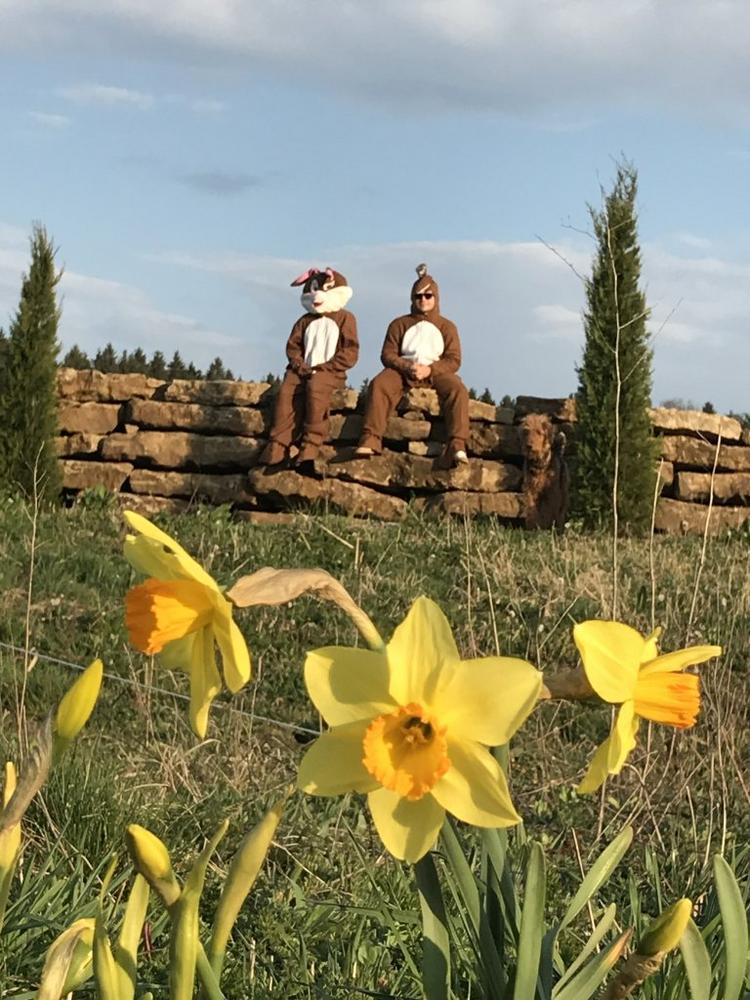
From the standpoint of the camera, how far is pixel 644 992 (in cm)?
128

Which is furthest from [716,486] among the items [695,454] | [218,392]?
[218,392]

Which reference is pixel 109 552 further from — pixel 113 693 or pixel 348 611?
pixel 348 611

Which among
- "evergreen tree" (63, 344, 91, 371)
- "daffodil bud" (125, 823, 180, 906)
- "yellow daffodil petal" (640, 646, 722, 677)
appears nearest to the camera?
Answer: "daffodil bud" (125, 823, 180, 906)

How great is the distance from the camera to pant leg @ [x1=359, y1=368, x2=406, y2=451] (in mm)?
9109

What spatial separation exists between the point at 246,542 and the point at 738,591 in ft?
9.66

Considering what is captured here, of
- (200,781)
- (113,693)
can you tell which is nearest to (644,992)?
(200,781)

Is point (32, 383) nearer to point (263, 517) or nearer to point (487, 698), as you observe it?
point (263, 517)

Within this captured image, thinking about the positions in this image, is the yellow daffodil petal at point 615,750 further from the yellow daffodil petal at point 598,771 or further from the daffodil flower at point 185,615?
the daffodil flower at point 185,615

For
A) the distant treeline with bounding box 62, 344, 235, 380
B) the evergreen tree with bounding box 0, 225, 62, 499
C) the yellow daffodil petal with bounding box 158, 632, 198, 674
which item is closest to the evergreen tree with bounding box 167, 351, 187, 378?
the distant treeline with bounding box 62, 344, 235, 380

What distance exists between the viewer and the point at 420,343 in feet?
30.6

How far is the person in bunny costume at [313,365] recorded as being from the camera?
9.18 m

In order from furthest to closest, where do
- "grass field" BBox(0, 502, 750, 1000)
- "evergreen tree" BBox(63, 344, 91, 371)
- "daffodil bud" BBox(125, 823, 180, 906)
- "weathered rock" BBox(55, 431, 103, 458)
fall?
1. "evergreen tree" BBox(63, 344, 91, 371)
2. "weathered rock" BBox(55, 431, 103, 458)
3. "grass field" BBox(0, 502, 750, 1000)
4. "daffodil bud" BBox(125, 823, 180, 906)

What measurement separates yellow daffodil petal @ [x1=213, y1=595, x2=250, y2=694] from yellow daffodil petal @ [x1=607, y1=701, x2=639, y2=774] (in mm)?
258

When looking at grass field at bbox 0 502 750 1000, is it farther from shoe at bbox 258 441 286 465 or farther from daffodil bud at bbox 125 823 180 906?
shoe at bbox 258 441 286 465
